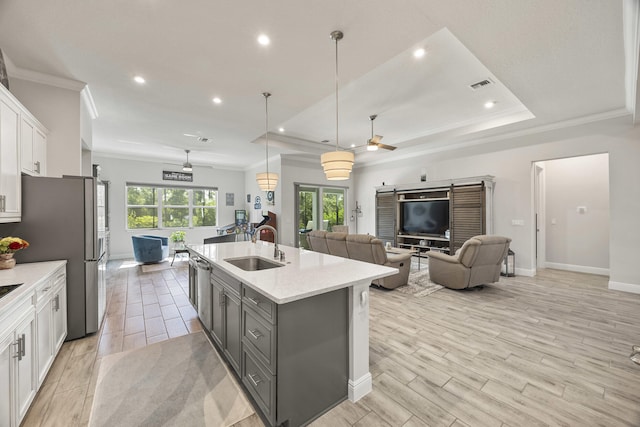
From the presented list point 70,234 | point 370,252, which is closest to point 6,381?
point 70,234

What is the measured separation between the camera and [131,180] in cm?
769

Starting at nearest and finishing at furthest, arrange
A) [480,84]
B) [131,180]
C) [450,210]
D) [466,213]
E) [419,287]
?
[480,84]
[419,287]
[466,213]
[450,210]
[131,180]

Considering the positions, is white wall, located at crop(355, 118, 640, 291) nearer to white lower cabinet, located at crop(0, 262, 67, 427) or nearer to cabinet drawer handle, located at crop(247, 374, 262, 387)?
cabinet drawer handle, located at crop(247, 374, 262, 387)

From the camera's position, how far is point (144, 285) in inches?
193

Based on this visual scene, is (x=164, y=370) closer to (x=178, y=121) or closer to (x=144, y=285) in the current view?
(x=144, y=285)

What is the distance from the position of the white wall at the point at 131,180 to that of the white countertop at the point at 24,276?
226 inches

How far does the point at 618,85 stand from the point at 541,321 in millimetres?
3193

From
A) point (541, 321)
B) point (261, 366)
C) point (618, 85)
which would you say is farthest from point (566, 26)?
point (261, 366)

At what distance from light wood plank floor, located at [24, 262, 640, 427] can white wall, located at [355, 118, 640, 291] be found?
35.4 inches

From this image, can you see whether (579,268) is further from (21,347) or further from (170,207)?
(170,207)

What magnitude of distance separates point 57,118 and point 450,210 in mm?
6921

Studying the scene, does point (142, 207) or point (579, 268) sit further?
point (142, 207)

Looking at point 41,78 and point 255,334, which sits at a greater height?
point 41,78

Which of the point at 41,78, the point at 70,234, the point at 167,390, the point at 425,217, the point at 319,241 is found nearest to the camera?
the point at 167,390
